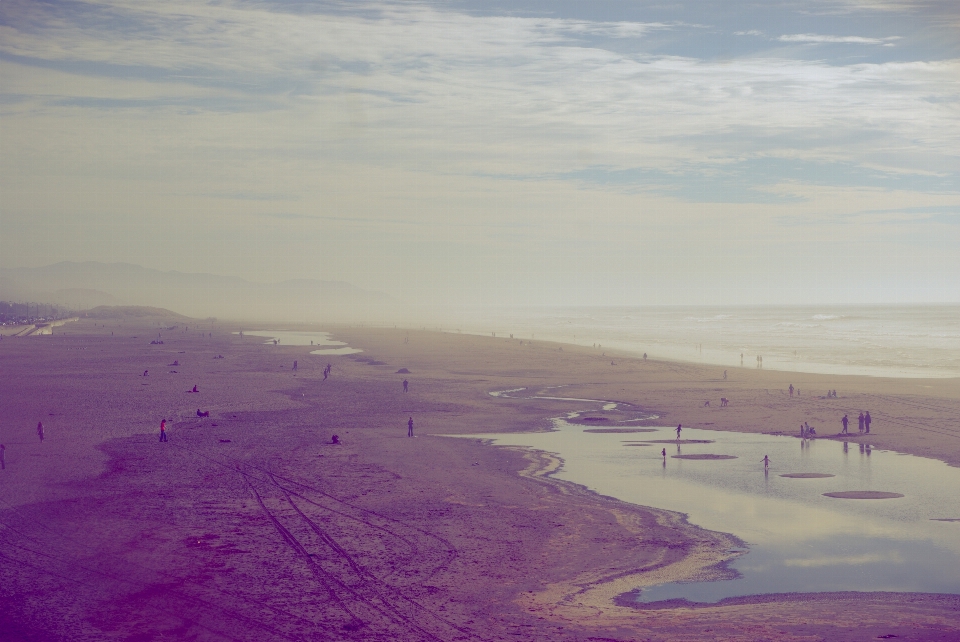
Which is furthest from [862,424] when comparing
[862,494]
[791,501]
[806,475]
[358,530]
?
[358,530]

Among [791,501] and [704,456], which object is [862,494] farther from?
[704,456]

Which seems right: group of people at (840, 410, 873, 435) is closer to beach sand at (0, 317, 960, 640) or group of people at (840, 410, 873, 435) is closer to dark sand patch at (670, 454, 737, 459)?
beach sand at (0, 317, 960, 640)

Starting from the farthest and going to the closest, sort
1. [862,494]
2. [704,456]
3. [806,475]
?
[704,456] → [806,475] → [862,494]

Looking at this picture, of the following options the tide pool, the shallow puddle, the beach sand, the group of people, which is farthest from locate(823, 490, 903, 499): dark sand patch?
the group of people

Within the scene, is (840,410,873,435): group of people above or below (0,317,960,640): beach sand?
above

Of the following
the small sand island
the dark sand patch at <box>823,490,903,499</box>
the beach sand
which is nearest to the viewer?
the beach sand

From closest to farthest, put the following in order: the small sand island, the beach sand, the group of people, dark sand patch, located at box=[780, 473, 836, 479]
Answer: the beach sand → dark sand patch, located at box=[780, 473, 836, 479] → the small sand island → the group of people
